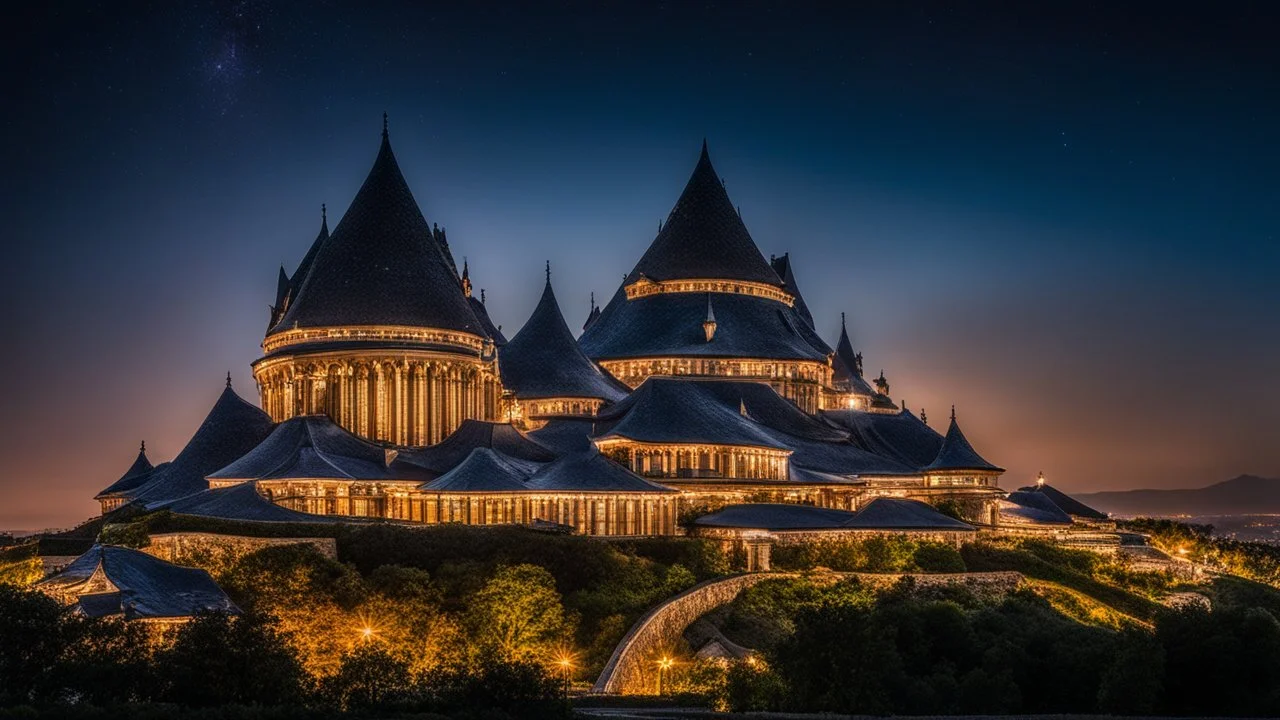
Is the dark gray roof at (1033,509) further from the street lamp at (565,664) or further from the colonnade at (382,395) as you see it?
the street lamp at (565,664)

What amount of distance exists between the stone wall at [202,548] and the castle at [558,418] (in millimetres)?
3370

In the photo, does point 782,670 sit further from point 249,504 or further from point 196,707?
point 249,504

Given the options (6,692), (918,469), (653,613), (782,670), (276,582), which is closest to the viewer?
(6,692)

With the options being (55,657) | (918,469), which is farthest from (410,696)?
(918,469)

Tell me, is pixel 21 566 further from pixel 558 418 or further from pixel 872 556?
pixel 872 556

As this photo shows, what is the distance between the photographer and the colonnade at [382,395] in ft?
216

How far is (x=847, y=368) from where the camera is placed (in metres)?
95.9

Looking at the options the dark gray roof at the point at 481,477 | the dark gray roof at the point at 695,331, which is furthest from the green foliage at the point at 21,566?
the dark gray roof at the point at 695,331

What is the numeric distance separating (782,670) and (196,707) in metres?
15.9

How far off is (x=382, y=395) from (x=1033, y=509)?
3438cm

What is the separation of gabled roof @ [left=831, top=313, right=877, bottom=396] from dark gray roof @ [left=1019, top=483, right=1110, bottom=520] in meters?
11.2

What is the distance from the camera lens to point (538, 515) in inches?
2239

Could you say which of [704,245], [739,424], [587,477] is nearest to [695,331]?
[704,245]

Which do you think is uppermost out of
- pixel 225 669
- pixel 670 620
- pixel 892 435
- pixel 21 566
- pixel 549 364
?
pixel 549 364
